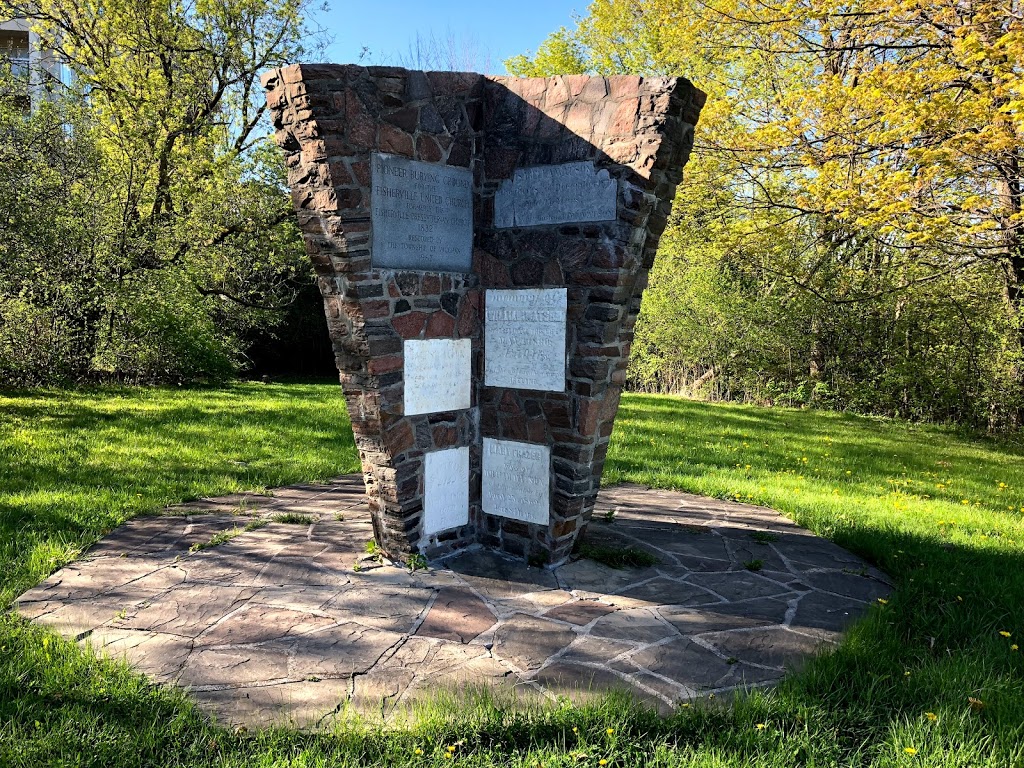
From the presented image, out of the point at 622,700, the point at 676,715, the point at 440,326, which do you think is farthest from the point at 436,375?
the point at 676,715

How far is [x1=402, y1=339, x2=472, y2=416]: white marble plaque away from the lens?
4309 mm

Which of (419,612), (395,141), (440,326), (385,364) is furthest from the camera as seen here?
(440,326)

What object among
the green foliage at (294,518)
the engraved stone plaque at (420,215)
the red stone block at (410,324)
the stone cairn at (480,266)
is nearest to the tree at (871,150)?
the stone cairn at (480,266)

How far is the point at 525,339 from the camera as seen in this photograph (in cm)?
447

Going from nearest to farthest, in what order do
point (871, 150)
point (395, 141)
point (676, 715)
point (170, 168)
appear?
point (676, 715) < point (395, 141) < point (871, 150) < point (170, 168)

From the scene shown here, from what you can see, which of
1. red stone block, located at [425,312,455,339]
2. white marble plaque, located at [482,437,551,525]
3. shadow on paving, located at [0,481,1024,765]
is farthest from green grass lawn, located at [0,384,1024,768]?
red stone block, located at [425,312,455,339]

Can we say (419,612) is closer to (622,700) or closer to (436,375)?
(622,700)

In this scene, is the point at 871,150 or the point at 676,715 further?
the point at 871,150

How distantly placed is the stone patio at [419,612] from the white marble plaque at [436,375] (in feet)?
3.34

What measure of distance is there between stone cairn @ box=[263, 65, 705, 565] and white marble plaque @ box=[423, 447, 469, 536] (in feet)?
0.04

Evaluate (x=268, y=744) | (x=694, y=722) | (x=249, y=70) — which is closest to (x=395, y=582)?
(x=268, y=744)

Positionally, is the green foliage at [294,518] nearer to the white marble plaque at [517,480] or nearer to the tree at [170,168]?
the white marble plaque at [517,480]

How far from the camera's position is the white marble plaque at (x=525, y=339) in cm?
433

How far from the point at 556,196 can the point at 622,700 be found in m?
2.72
